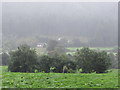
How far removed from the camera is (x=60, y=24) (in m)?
93.9

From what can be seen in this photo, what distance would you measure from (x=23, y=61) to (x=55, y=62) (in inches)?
193

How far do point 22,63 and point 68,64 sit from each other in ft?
23.3

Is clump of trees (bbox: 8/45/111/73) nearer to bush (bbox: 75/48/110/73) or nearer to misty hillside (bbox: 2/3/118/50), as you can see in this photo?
bush (bbox: 75/48/110/73)

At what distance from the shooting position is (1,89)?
7840mm

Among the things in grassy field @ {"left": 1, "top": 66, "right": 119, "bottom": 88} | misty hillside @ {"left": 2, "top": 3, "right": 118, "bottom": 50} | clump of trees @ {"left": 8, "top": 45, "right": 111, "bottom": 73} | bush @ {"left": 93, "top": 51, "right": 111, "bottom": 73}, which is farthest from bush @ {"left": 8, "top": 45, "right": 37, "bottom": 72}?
misty hillside @ {"left": 2, "top": 3, "right": 118, "bottom": 50}

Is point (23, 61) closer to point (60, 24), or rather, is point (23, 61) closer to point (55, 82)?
point (55, 82)

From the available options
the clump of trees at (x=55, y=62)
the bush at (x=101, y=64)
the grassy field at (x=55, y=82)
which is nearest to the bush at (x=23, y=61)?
the clump of trees at (x=55, y=62)

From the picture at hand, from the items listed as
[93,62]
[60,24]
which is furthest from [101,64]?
[60,24]

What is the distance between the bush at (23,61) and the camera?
105 ft

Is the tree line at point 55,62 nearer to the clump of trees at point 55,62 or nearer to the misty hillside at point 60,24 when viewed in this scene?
the clump of trees at point 55,62

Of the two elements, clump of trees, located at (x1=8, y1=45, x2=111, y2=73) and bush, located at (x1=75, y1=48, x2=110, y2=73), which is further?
bush, located at (x1=75, y1=48, x2=110, y2=73)

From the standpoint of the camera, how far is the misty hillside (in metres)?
73.3

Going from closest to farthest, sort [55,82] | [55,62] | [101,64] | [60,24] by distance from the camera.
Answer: [55,82]
[101,64]
[55,62]
[60,24]

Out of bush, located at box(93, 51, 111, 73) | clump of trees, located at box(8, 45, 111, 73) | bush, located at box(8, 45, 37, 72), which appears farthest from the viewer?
bush, located at box(93, 51, 111, 73)
